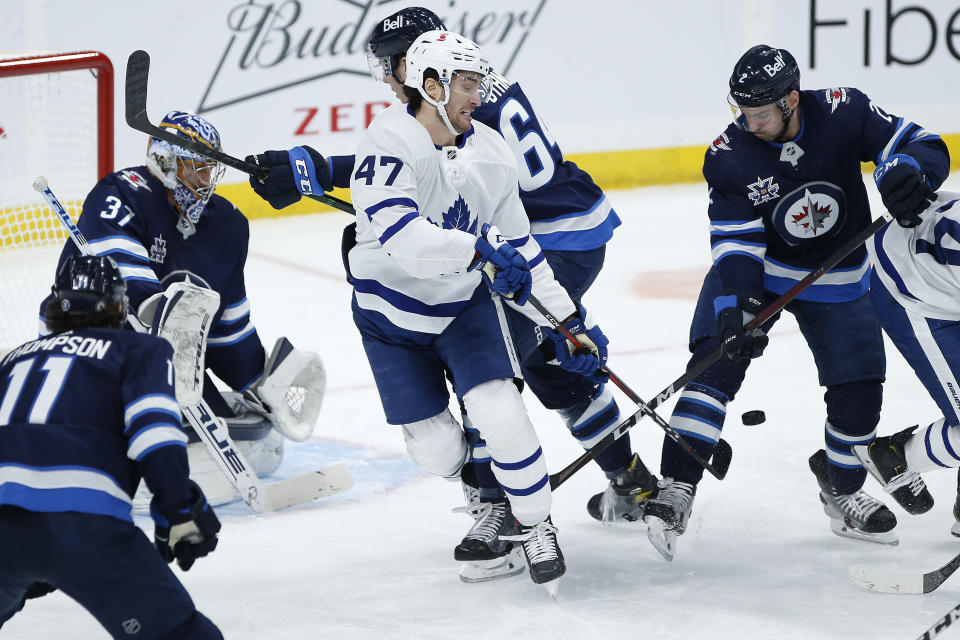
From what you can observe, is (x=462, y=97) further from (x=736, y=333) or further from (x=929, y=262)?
(x=929, y=262)

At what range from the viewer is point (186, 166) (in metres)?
3.24

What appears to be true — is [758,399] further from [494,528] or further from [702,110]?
[702,110]

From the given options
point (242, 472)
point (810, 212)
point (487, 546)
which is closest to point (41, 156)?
point (242, 472)

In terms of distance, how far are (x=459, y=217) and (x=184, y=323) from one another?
0.82 metres

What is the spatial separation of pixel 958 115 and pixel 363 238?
5.79 metres

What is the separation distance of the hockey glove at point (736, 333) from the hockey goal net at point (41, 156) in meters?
2.07

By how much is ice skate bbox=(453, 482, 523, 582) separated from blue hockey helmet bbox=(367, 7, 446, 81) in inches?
41.7

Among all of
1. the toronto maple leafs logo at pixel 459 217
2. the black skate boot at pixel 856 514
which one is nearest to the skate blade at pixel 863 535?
the black skate boot at pixel 856 514

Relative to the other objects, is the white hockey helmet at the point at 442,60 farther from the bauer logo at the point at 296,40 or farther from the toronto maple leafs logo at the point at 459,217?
the bauer logo at the point at 296,40

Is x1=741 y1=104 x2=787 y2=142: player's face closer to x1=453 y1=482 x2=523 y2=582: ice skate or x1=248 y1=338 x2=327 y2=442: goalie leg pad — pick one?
x1=453 y1=482 x2=523 y2=582: ice skate

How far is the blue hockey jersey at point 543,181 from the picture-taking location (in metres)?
3.04

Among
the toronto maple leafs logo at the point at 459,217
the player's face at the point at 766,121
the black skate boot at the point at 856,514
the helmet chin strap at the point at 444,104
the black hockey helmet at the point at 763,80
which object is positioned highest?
the helmet chin strap at the point at 444,104

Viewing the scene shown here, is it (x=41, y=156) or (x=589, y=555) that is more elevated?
(x=41, y=156)

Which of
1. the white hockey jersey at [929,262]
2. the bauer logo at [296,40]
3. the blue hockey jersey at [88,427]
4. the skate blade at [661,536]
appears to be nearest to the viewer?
the blue hockey jersey at [88,427]
